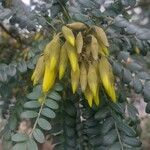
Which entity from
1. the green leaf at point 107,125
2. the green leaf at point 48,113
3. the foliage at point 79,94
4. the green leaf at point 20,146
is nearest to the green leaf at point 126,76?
the foliage at point 79,94

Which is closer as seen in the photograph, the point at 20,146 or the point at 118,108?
the point at 20,146

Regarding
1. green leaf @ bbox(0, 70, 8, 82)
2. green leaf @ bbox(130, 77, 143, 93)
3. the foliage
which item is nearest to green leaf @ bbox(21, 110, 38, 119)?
the foliage

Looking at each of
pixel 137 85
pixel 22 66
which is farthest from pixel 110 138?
pixel 22 66

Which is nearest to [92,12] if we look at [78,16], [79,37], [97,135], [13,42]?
[78,16]

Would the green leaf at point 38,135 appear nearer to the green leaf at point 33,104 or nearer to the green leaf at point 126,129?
A: the green leaf at point 33,104

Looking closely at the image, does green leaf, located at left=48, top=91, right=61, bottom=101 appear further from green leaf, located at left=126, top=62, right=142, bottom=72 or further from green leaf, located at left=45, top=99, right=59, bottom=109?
green leaf, located at left=126, top=62, right=142, bottom=72

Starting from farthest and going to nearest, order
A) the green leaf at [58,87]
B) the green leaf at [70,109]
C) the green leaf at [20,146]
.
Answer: the green leaf at [70,109] < the green leaf at [58,87] < the green leaf at [20,146]

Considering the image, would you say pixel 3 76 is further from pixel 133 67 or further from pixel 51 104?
pixel 133 67

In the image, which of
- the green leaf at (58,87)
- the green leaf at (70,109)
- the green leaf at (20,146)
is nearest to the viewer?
the green leaf at (20,146)

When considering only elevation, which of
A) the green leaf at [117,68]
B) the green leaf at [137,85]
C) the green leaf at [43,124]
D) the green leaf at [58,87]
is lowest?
the green leaf at [137,85]
